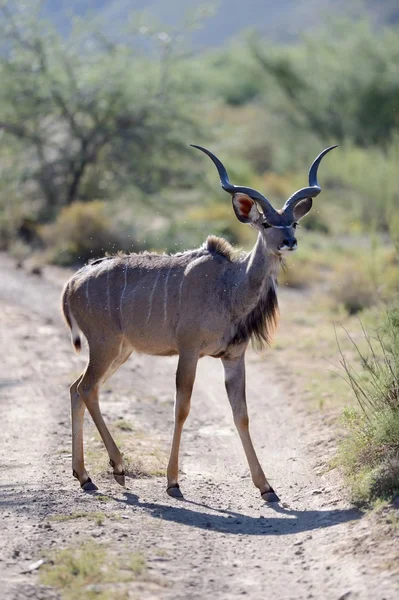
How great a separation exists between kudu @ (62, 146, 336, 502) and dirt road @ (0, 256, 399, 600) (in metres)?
0.30

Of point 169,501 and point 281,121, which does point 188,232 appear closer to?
point 281,121

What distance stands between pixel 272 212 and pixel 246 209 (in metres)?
0.24

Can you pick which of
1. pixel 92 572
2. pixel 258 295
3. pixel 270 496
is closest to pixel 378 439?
pixel 270 496

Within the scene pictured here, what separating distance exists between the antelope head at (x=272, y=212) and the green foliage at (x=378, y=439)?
2.68ft

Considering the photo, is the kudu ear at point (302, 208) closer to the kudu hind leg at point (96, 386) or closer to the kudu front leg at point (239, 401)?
the kudu front leg at point (239, 401)

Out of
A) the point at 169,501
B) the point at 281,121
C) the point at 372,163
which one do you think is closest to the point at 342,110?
the point at 281,121

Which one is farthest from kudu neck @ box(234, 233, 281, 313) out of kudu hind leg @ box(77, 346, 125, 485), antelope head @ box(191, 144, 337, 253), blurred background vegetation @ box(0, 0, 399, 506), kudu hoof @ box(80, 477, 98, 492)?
blurred background vegetation @ box(0, 0, 399, 506)

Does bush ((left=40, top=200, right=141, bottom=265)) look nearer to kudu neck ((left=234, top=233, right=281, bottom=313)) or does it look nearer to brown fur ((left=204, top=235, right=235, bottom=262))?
brown fur ((left=204, top=235, right=235, bottom=262))

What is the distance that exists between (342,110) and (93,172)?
822cm

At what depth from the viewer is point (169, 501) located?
236 inches

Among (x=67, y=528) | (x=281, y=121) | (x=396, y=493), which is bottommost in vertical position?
(x=67, y=528)

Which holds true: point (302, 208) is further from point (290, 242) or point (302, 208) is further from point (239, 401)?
point (239, 401)

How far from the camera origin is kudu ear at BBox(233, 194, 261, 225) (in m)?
6.29

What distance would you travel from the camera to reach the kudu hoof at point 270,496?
6055 millimetres
